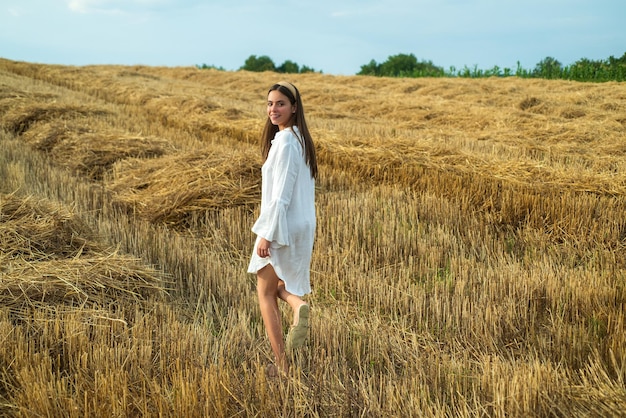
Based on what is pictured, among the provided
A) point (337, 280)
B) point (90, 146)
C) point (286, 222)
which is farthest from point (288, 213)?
point (90, 146)

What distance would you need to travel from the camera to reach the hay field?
7.64ft

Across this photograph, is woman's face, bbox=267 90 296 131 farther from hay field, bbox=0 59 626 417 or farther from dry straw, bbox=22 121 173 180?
dry straw, bbox=22 121 173 180

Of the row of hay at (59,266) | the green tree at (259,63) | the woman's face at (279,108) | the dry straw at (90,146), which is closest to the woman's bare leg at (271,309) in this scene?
the woman's face at (279,108)

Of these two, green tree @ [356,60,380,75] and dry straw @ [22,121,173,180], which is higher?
green tree @ [356,60,380,75]

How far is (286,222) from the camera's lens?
254 centimetres

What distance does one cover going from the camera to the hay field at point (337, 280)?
2328 millimetres

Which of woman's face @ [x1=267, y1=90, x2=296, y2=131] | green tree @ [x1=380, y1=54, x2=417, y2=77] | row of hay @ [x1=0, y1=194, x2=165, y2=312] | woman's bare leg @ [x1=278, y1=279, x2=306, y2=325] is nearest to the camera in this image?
woman's bare leg @ [x1=278, y1=279, x2=306, y2=325]

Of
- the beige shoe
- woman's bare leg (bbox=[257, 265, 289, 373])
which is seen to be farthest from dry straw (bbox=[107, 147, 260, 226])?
the beige shoe

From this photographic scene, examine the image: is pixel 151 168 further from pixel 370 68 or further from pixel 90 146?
pixel 370 68

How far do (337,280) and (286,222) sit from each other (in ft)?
4.66

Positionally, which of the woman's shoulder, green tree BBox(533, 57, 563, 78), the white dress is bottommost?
the white dress

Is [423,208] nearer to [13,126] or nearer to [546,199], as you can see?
[546,199]

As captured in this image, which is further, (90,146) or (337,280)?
(90,146)

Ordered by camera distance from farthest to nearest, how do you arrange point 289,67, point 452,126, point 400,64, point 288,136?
point 289,67 → point 400,64 → point 452,126 → point 288,136
